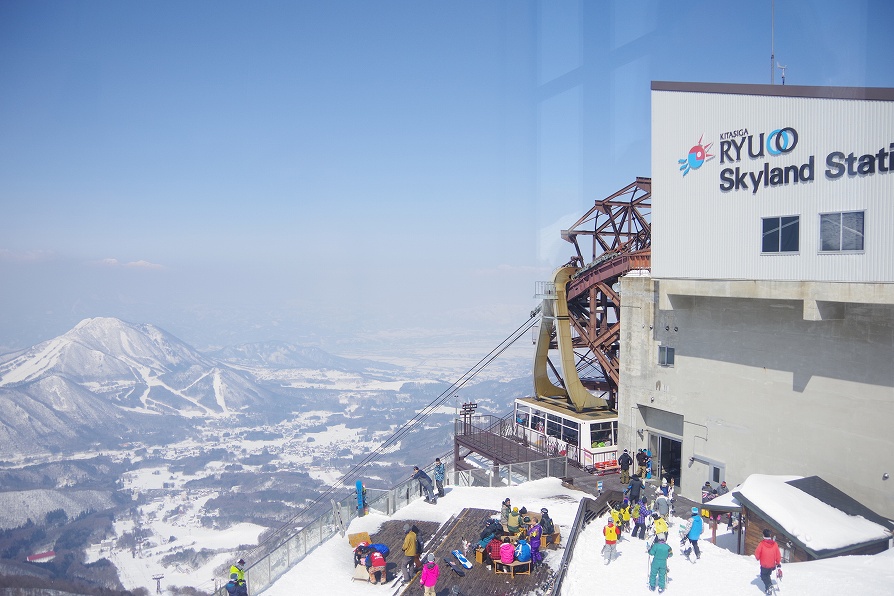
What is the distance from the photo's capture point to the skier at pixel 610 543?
16875 mm

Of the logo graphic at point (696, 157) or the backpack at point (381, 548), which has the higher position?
the logo graphic at point (696, 157)

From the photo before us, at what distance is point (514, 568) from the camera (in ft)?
55.1

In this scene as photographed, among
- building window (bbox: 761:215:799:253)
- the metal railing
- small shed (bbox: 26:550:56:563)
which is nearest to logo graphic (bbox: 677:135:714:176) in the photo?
building window (bbox: 761:215:799:253)

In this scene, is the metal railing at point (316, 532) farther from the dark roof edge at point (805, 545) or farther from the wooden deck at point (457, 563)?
the dark roof edge at point (805, 545)

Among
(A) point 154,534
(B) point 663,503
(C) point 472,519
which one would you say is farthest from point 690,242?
(A) point 154,534

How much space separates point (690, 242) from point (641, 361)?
19.6 ft

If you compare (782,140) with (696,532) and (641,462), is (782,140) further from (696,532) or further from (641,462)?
(641,462)

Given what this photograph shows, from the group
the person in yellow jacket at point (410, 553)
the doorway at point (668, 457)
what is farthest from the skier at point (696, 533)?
the doorway at point (668, 457)

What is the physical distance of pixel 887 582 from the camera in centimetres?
1341

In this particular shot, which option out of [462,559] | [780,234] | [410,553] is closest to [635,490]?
[462,559]

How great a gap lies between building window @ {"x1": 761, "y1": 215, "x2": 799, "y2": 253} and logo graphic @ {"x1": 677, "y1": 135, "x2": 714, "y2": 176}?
11.5 feet

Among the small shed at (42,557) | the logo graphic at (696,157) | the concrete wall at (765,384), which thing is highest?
the logo graphic at (696,157)

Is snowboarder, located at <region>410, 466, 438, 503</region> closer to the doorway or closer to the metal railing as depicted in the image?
the metal railing

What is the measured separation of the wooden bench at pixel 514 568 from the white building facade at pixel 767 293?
1030 cm
